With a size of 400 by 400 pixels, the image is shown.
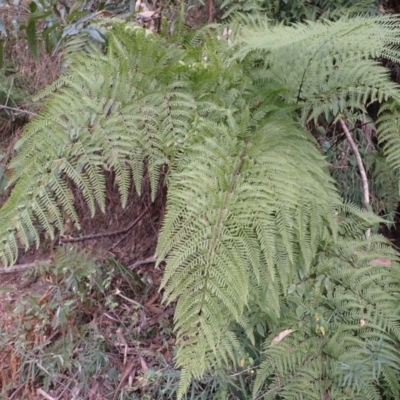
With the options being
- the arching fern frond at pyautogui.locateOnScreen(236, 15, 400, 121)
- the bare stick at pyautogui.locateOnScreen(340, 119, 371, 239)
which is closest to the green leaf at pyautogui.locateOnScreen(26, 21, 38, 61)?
the arching fern frond at pyautogui.locateOnScreen(236, 15, 400, 121)

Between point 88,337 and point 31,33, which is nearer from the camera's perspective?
point 31,33

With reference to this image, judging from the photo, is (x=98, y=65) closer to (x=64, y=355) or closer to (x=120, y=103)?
(x=120, y=103)

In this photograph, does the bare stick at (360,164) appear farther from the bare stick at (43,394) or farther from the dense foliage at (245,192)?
the bare stick at (43,394)

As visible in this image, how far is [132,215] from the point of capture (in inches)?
93.3

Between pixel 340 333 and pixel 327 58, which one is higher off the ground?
pixel 327 58

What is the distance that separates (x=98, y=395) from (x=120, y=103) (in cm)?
120

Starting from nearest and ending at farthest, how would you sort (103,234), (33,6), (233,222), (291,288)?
1. (233,222)
2. (291,288)
3. (33,6)
4. (103,234)

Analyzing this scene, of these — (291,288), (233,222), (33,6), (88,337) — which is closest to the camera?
(233,222)

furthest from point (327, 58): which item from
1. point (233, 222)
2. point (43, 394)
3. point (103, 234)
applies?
point (43, 394)

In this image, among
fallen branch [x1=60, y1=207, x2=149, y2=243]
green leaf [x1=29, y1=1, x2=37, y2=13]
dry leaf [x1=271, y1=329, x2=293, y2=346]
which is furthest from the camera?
fallen branch [x1=60, y1=207, x2=149, y2=243]

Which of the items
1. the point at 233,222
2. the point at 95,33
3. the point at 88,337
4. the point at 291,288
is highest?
the point at 95,33

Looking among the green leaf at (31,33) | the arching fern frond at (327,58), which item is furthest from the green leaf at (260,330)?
the green leaf at (31,33)

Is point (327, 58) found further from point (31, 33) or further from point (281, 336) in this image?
point (31, 33)

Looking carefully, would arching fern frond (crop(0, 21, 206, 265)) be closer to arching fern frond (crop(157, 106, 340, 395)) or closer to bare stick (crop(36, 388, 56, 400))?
arching fern frond (crop(157, 106, 340, 395))
